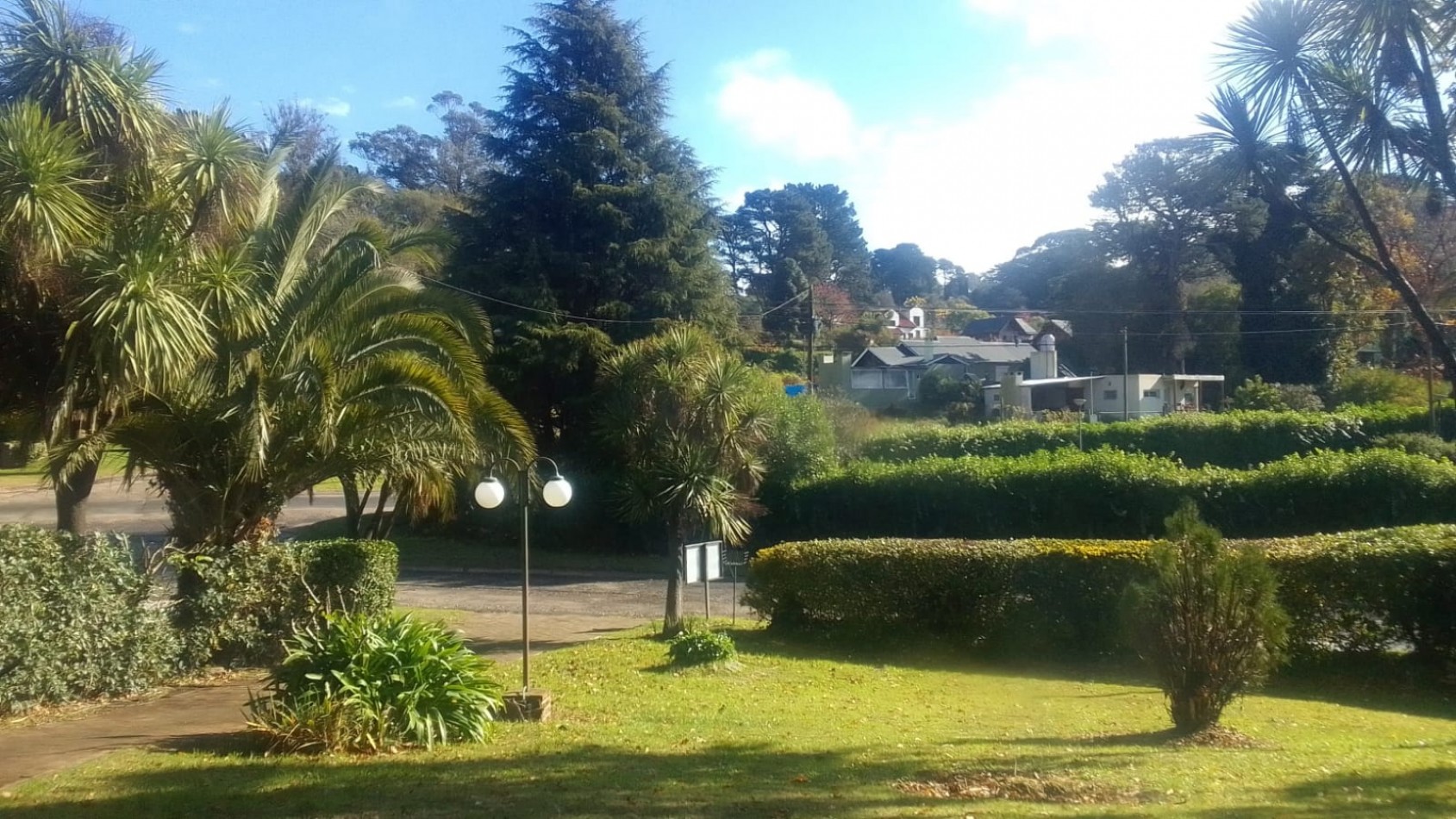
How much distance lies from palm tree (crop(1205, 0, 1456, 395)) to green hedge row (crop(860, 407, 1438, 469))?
76.4ft

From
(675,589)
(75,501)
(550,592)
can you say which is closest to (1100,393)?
(550,592)

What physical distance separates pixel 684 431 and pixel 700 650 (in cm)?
379

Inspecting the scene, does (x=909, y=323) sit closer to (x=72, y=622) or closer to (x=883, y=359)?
(x=883, y=359)

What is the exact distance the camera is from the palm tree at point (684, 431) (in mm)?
16594

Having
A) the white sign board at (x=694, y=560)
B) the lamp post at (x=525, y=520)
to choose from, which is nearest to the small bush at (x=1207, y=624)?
the lamp post at (x=525, y=520)

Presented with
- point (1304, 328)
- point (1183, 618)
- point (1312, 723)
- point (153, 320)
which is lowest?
point (1312, 723)

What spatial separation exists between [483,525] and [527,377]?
4.98 m

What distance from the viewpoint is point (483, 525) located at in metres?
32.8

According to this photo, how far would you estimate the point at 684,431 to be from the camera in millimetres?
16734


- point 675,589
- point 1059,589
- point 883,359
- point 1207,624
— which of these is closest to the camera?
point 1207,624

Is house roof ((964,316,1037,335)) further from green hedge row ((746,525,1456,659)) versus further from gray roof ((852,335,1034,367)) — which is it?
green hedge row ((746,525,1456,659))

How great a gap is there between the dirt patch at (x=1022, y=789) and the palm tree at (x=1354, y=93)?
3341mm

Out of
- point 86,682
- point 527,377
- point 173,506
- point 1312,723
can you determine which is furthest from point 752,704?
point 527,377

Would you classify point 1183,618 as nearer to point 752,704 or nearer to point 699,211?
point 752,704
